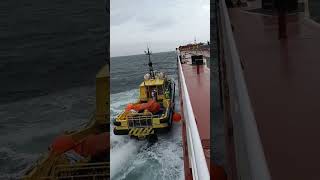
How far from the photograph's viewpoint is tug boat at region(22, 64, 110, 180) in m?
8.26

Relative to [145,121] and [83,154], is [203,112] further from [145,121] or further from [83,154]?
[145,121]

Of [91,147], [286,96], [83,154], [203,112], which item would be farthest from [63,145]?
[286,96]

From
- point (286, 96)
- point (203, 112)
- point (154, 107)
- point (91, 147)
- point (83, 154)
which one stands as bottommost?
point (83, 154)

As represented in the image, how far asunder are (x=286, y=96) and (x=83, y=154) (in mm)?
7385

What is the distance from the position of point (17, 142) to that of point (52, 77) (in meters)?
16.5

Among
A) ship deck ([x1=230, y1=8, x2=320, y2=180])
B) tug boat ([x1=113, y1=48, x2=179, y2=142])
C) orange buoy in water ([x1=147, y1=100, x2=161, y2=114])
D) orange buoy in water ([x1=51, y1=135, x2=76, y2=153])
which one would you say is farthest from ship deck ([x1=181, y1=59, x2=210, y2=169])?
orange buoy in water ([x1=147, y1=100, x2=161, y2=114])

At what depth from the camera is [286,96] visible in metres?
2.95

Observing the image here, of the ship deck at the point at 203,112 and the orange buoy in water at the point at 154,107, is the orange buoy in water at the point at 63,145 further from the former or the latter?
the orange buoy in water at the point at 154,107

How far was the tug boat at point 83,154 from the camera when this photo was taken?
8258 mm

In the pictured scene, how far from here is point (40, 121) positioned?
18.1 metres

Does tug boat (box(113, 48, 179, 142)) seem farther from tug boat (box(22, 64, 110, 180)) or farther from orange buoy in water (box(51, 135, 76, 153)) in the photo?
orange buoy in water (box(51, 135, 76, 153))

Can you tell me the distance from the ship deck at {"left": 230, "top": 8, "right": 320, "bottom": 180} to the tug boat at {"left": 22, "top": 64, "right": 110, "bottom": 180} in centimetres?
455

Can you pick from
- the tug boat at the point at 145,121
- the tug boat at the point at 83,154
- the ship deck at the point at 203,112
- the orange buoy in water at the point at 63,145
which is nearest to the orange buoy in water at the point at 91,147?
the tug boat at the point at 83,154

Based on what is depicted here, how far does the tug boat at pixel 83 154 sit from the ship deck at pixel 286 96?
14.9ft
